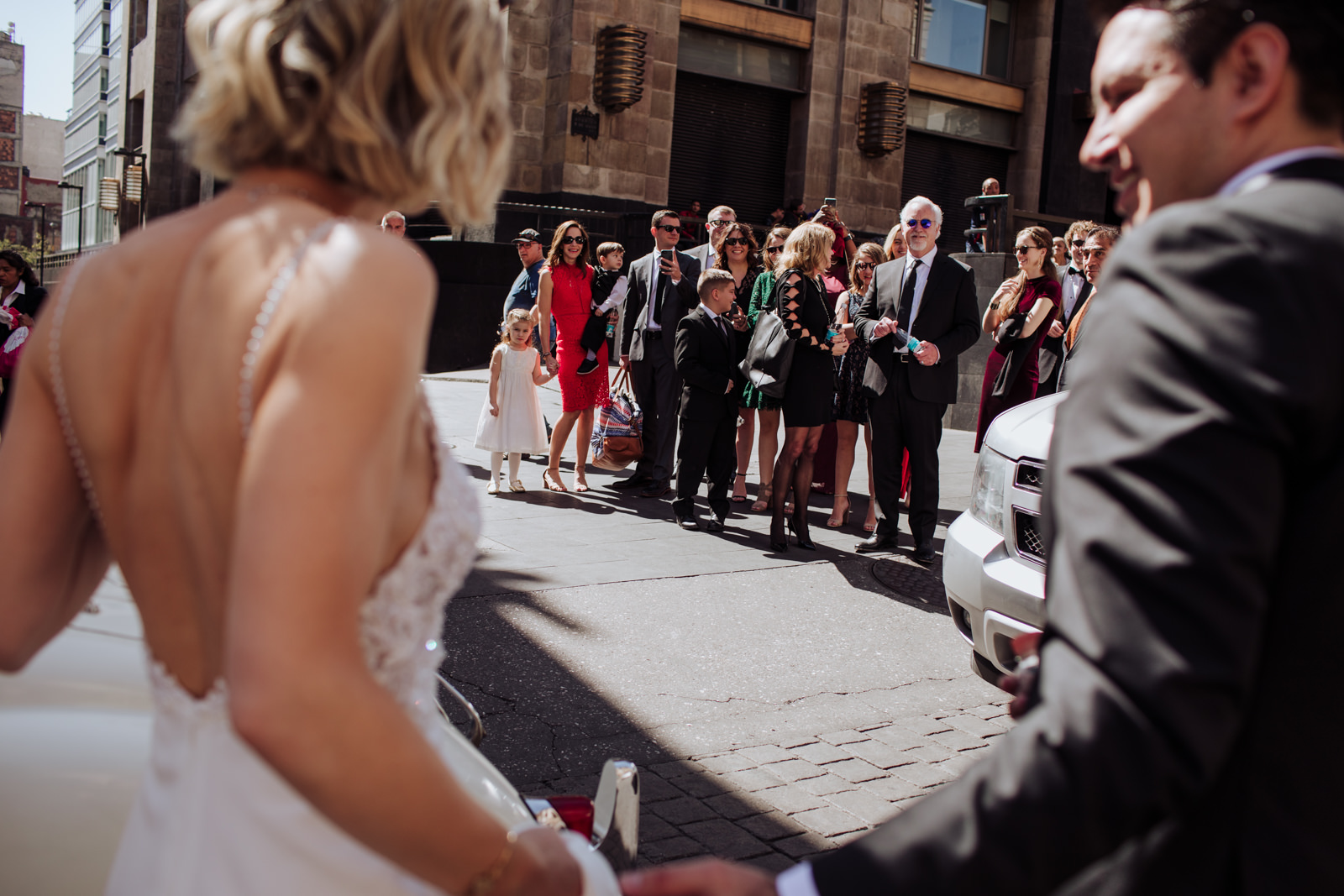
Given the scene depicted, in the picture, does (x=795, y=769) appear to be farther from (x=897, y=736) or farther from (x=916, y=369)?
(x=916, y=369)

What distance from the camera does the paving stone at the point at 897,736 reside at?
4363 mm

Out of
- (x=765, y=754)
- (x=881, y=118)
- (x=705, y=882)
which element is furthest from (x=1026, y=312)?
(x=881, y=118)

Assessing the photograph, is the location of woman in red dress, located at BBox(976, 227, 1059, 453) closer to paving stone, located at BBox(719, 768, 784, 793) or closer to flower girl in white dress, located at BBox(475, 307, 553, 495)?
flower girl in white dress, located at BBox(475, 307, 553, 495)

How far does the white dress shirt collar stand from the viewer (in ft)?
3.60

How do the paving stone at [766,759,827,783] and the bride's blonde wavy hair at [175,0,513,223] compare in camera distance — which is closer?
the bride's blonde wavy hair at [175,0,513,223]

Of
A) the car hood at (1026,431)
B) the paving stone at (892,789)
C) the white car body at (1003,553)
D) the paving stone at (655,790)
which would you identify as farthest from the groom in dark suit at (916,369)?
the paving stone at (655,790)

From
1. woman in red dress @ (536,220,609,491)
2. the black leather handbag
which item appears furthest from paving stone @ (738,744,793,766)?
woman in red dress @ (536,220,609,491)

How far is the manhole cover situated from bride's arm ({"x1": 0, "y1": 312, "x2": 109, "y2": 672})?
17.9ft

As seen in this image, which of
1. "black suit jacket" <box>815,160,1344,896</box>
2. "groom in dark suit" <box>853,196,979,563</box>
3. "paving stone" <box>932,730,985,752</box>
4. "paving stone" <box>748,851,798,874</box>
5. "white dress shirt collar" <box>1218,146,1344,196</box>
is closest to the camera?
"black suit jacket" <box>815,160,1344,896</box>

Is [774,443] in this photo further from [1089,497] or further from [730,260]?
[1089,497]

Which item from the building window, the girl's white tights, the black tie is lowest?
the girl's white tights

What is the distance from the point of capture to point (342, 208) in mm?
1229

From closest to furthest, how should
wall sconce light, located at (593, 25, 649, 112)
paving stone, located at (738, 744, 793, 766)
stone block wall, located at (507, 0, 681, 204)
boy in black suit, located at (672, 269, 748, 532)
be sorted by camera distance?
paving stone, located at (738, 744, 793, 766), boy in black suit, located at (672, 269, 748, 532), wall sconce light, located at (593, 25, 649, 112), stone block wall, located at (507, 0, 681, 204)

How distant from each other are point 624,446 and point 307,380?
8.12 m
